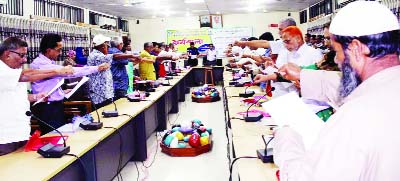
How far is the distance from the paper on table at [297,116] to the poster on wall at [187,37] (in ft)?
46.4

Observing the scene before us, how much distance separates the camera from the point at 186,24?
16.0 metres

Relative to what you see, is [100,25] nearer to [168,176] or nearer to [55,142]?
[168,176]

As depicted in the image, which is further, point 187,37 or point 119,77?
point 187,37

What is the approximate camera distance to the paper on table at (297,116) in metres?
1.44

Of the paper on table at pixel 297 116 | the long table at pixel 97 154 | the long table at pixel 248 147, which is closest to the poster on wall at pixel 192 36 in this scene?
the long table at pixel 97 154

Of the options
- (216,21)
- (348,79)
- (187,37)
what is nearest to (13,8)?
(348,79)

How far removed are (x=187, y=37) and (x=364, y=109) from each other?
15196 millimetres

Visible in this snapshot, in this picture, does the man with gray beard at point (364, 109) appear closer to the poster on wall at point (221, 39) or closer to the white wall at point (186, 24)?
the poster on wall at point (221, 39)

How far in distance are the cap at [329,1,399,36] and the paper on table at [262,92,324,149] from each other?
0.52 meters

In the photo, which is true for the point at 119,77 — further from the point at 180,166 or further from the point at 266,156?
the point at 266,156

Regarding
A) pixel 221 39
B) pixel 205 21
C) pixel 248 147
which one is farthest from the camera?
pixel 205 21

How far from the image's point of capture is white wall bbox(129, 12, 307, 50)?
1552cm

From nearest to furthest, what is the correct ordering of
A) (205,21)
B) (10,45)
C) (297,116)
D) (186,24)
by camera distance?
1. (297,116)
2. (10,45)
3. (205,21)
4. (186,24)

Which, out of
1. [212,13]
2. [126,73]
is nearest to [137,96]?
[126,73]
